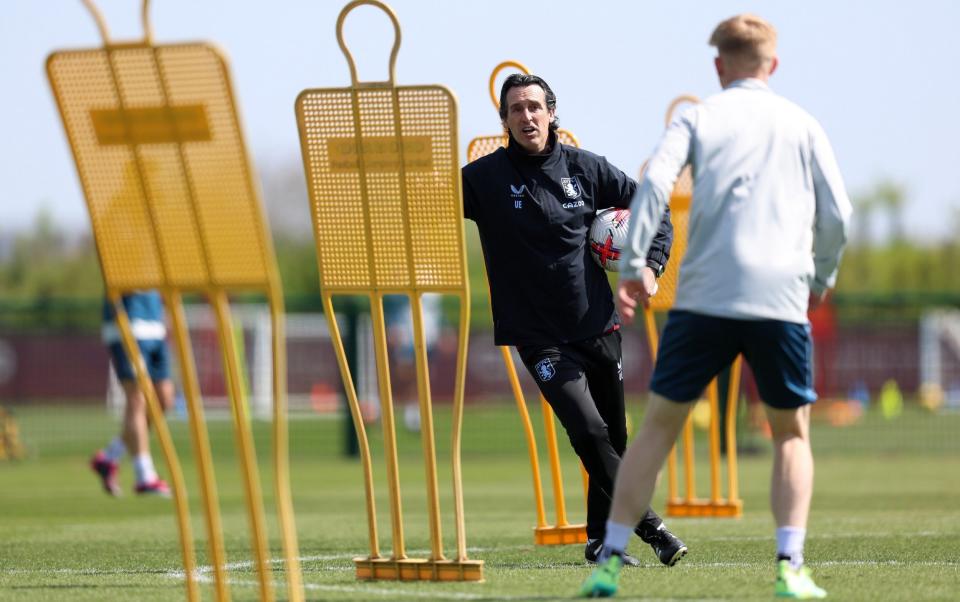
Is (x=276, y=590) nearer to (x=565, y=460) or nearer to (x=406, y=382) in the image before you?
(x=565, y=460)

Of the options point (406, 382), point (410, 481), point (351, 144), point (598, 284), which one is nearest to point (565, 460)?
point (410, 481)

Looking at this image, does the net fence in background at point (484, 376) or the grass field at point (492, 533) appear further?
the net fence in background at point (484, 376)

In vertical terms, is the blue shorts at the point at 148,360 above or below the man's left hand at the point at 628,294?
below

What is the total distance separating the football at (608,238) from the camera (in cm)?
693

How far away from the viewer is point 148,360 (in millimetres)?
12594

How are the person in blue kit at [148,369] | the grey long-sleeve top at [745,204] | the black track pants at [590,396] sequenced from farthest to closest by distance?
1. the person in blue kit at [148,369]
2. the black track pants at [590,396]
3. the grey long-sleeve top at [745,204]

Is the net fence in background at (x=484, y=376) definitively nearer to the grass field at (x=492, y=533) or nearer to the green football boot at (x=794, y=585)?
the grass field at (x=492, y=533)

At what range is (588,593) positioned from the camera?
5426 millimetres

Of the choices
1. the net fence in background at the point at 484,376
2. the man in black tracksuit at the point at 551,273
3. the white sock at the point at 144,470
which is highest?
the man in black tracksuit at the point at 551,273

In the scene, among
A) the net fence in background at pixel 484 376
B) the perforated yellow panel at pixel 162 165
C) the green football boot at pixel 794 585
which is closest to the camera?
the perforated yellow panel at pixel 162 165

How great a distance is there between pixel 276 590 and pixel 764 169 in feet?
8.66

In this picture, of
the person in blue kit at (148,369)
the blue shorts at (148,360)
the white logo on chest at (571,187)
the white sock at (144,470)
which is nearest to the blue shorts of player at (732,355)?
the white logo on chest at (571,187)

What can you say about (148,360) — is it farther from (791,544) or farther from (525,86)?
(791,544)

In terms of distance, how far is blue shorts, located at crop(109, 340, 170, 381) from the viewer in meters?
12.6
